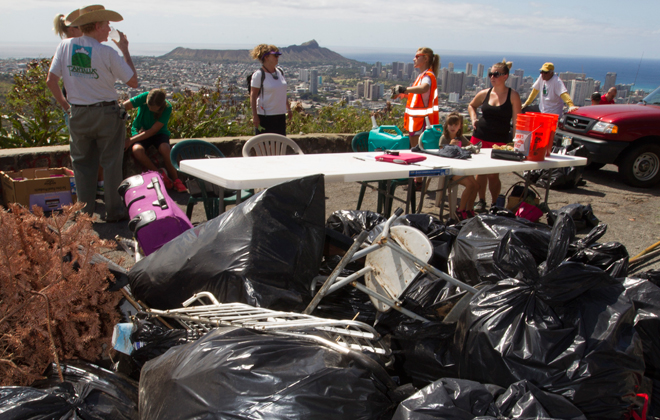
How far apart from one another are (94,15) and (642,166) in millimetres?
7429

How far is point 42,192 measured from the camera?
4.53 meters

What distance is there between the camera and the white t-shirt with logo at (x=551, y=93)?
25.6ft

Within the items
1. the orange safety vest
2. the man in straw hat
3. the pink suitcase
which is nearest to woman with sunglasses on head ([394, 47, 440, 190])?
the orange safety vest

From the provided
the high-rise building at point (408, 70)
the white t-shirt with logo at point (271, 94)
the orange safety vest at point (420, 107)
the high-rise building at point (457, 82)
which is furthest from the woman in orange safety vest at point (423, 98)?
the high-rise building at point (408, 70)

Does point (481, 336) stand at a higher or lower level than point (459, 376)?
higher

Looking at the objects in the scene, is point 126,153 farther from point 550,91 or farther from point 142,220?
point 550,91

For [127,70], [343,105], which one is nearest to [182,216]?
[127,70]

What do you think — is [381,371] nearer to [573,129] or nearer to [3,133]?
[3,133]

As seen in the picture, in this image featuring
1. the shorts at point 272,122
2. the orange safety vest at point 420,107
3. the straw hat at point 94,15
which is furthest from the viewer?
the orange safety vest at point 420,107

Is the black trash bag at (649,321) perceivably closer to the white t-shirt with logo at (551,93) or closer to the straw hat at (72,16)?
the straw hat at (72,16)

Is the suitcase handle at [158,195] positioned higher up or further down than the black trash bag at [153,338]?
higher up

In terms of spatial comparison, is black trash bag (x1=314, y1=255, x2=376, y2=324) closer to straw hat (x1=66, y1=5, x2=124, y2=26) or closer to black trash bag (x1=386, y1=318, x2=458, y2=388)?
black trash bag (x1=386, y1=318, x2=458, y2=388)

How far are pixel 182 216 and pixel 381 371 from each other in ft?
5.90

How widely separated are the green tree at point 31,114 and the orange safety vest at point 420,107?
165 inches
